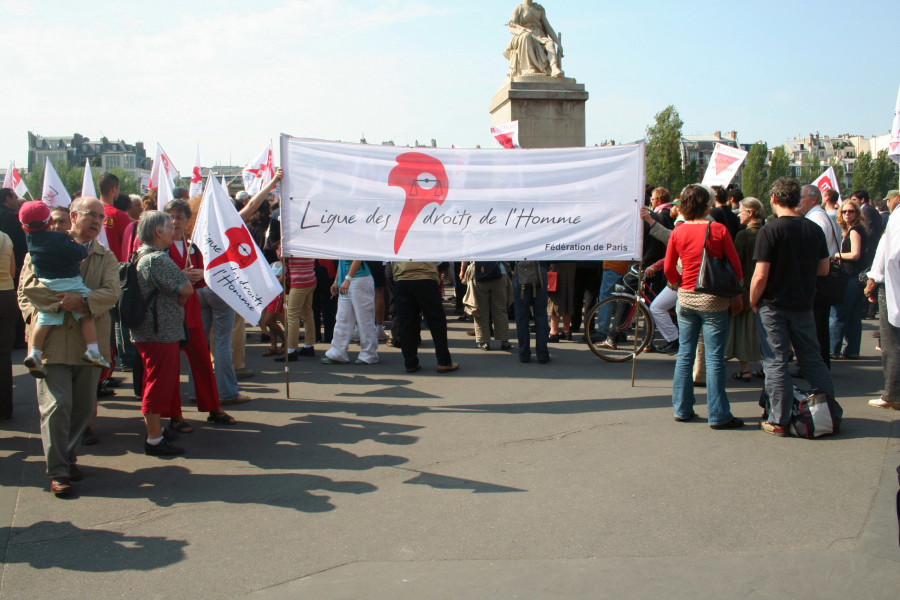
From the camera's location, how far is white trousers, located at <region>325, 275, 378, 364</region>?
31.5 ft

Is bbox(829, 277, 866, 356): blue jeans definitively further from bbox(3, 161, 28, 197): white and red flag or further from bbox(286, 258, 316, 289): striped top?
A: bbox(3, 161, 28, 197): white and red flag

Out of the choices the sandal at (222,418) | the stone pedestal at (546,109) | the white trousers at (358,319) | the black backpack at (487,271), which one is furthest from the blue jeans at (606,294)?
the stone pedestal at (546,109)

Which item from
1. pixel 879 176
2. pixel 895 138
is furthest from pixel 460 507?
pixel 879 176

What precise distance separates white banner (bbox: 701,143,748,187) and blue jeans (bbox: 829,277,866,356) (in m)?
3.06

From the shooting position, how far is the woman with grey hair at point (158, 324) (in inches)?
233

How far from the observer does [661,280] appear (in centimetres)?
1073

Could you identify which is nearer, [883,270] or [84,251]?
[84,251]

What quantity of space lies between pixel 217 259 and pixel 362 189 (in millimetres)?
1652

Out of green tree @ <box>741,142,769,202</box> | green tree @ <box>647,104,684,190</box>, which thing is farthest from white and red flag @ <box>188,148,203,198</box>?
green tree @ <box>741,142,769,202</box>

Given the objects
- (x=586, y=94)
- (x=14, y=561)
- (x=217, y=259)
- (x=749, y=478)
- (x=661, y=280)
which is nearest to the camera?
(x=14, y=561)

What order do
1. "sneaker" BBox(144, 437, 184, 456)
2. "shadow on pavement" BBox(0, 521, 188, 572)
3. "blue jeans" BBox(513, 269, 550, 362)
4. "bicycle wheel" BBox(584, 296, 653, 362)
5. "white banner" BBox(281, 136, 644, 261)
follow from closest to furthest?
"shadow on pavement" BBox(0, 521, 188, 572)
"sneaker" BBox(144, 437, 184, 456)
"white banner" BBox(281, 136, 644, 261)
"blue jeans" BBox(513, 269, 550, 362)
"bicycle wheel" BBox(584, 296, 653, 362)

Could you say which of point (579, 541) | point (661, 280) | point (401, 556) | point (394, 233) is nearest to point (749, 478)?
point (579, 541)

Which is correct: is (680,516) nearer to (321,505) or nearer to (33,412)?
(321,505)

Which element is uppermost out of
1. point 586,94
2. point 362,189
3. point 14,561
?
point 586,94
